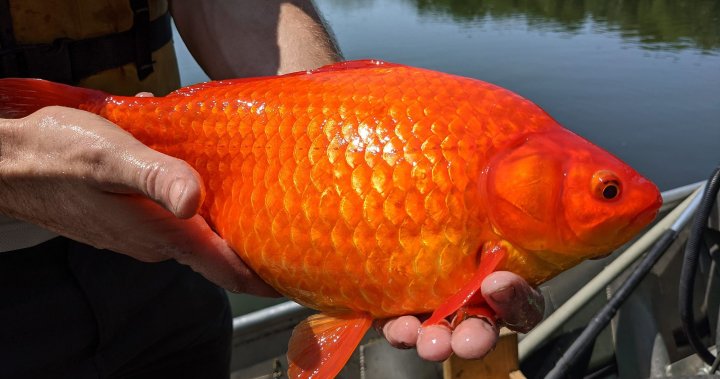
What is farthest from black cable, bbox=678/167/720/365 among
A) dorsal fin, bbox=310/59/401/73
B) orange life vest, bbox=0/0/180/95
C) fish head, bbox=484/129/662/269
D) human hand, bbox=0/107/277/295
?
orange life vest, bbox=0/0/180/95

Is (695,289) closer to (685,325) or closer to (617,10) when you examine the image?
(685,325)

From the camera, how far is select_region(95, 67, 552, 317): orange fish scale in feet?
3.85

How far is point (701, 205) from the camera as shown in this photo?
2621mm

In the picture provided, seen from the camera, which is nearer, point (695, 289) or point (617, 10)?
point (695, 289)

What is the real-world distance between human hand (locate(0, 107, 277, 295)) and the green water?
350cm

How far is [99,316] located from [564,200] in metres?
1.18

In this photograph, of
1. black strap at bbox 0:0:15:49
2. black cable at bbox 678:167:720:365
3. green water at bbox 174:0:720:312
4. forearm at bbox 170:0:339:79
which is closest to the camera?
black strap at bbox 0:0:15:49

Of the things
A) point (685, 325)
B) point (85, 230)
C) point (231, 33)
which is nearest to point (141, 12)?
point (231, 33)

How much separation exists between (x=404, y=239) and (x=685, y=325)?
2.14 meters

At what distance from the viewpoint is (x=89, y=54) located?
5.44 feet

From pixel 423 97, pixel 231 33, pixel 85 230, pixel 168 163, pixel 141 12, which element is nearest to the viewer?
pixel 168 163

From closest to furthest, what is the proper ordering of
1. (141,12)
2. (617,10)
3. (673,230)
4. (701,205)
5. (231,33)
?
(141,12), (231,33), (701,205), (673,230), (617,10)

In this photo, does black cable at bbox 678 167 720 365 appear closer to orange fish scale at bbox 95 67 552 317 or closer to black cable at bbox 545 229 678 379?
black cable at bbox 545 229 678 379

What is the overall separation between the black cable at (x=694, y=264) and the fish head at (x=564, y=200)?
5.36 feet
